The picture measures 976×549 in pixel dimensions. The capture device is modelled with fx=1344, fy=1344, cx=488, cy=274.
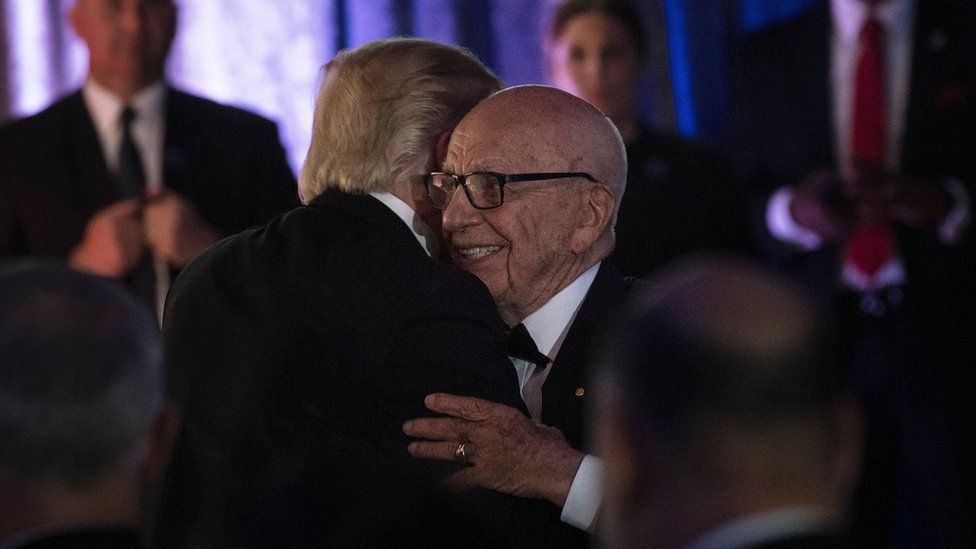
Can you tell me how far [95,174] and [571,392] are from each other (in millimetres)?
1961

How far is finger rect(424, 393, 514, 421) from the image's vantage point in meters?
2.19

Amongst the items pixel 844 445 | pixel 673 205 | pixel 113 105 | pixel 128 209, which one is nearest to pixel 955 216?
pixel 673 205

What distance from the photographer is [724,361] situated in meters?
1.20

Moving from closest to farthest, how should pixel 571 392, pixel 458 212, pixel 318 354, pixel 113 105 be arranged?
pixel 318 354, pixel 571 392, pixel 458 212, pixel 113 105

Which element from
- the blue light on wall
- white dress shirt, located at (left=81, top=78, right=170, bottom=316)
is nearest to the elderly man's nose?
white dress shirt, located at (left=81, top=78, right=170, bottom=316)

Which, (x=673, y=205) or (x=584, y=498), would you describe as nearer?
(x=584, y=498)

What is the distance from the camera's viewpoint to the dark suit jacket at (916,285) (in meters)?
3.80

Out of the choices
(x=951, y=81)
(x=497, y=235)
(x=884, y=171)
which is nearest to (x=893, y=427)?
(x=884, y=171)

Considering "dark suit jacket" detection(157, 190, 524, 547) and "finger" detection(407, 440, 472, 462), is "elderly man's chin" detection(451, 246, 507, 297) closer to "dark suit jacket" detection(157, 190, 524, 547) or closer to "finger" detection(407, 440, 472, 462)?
"dark suit jacket" detection(157, 190, 524, 547)

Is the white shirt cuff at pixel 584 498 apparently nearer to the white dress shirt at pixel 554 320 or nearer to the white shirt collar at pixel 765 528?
the white dress shirt at pixel 554 320

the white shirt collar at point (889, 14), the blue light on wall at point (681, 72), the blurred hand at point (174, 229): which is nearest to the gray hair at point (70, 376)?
the blurred hand at point (174, 229)

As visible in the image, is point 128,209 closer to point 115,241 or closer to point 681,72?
point 115,241

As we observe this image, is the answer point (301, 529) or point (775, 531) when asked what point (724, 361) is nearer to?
point (775, 531)

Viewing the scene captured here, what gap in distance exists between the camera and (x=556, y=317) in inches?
101
